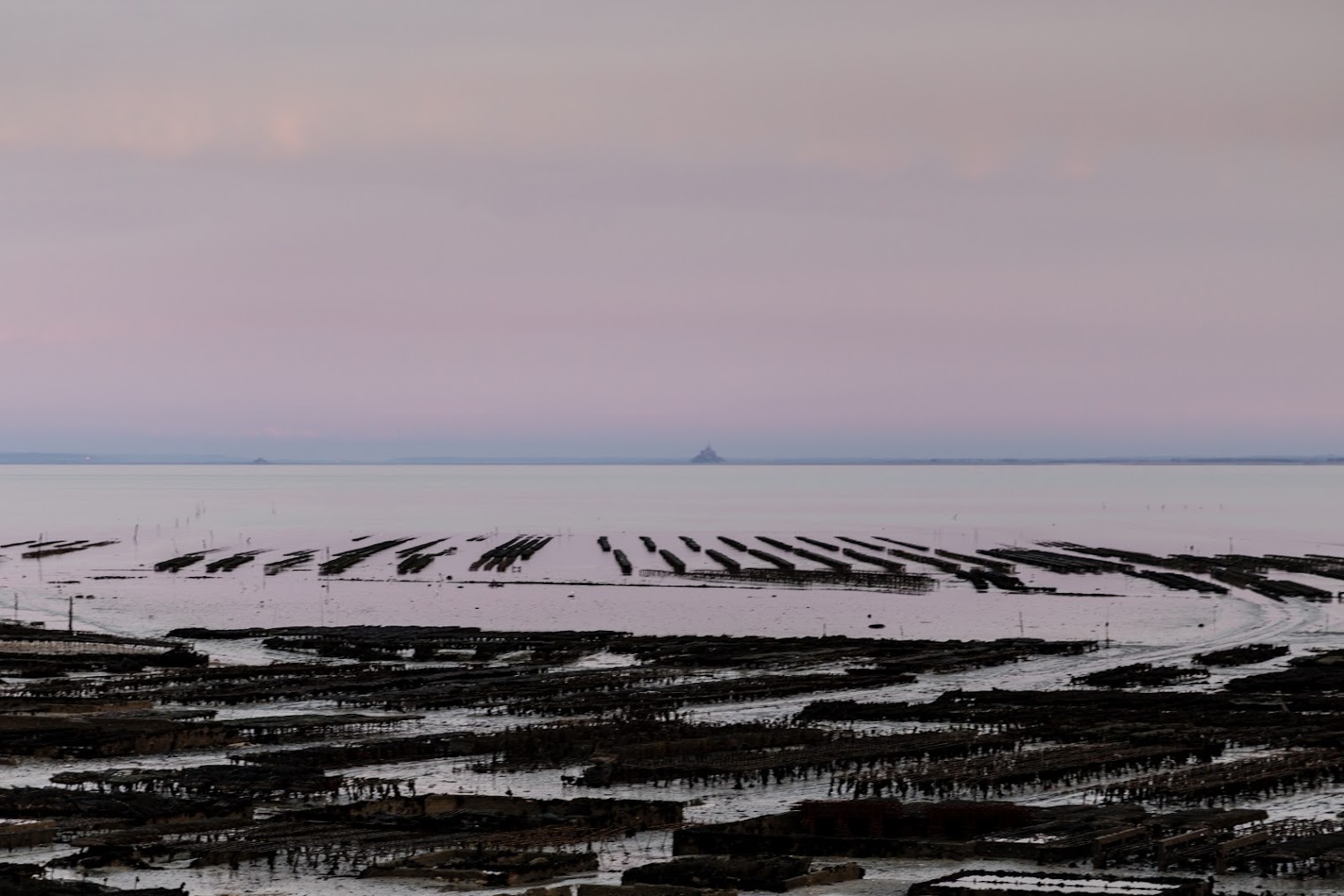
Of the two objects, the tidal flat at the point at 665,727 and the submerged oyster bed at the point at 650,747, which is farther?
the submerged oyster bed at the point at 650,747

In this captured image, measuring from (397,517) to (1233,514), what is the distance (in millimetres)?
92905

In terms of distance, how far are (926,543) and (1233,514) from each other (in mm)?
71622

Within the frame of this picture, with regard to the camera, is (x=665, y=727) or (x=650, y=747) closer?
(x=650, y=747)

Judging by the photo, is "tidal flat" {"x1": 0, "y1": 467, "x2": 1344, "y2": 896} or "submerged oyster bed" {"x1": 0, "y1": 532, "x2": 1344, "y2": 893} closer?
"tidal flat" {"x1": 0, "y1": 467, "x2": 1344, "y2": 896}

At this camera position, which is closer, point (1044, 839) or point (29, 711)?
point (1044, 839)

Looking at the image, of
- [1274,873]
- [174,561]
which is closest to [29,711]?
[1274,873]

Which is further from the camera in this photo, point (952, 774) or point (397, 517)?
point (397, 517)

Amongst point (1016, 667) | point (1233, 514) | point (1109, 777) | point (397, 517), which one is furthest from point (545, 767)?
point (1233, 514)

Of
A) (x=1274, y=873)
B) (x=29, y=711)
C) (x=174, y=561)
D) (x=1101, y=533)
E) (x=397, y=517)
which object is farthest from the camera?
(x=397, y=517)

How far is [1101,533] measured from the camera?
13525 cm

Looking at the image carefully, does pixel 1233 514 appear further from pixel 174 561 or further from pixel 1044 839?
pixel 1044 839

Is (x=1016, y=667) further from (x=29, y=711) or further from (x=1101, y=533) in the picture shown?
(x=1101, y=533)

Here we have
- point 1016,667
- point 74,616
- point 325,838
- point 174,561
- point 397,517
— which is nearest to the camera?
point 325,838

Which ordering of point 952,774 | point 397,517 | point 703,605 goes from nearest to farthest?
point 952,774 < point 703,605 < point 397,517
